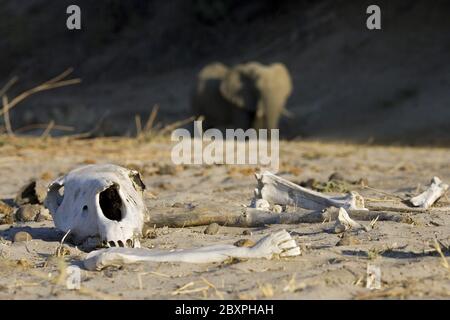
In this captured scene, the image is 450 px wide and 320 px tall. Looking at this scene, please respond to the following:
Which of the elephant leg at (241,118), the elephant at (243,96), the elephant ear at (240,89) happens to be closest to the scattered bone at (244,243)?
the elephant at (243,96)

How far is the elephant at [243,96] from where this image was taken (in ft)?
62.1

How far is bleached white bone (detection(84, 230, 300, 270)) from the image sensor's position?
3.81m

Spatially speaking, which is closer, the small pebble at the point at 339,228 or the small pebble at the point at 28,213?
the small pebble at the point at 339,228

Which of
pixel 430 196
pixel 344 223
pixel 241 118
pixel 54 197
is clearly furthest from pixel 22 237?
pixel 241 118

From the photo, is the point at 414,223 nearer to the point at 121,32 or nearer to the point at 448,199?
the point at 448,199

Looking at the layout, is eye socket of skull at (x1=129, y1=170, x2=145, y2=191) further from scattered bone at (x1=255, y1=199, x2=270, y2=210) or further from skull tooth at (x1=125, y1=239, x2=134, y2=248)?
scattered bone at (x1=255, y1=199, x2=270, y2=210)

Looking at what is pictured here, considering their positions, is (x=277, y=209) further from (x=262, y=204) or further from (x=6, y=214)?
(x=6, y=214)

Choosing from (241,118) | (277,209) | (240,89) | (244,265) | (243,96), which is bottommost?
(244,265)

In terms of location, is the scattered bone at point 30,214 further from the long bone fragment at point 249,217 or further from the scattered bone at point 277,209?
the scattered bone at point 277,209

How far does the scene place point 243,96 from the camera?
19.3 metres

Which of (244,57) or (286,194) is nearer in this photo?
(286,194)

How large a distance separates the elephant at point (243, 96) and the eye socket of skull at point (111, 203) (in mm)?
14251

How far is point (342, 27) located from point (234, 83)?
279cm

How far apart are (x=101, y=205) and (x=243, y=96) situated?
14.9 m
